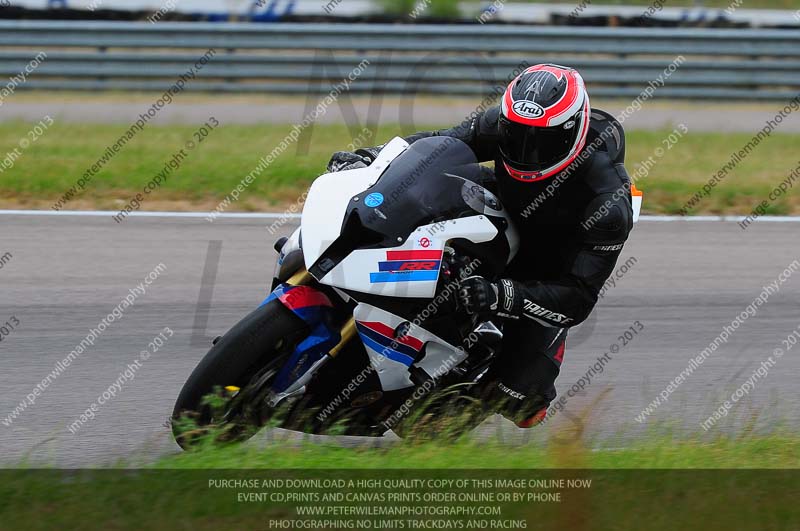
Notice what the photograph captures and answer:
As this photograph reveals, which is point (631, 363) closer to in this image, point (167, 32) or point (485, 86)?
point (485, 86)

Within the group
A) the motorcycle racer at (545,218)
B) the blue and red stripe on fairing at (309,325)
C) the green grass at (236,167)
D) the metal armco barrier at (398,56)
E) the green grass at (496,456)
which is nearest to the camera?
the green grass at (496,456)

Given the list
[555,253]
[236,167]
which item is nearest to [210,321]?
[555,253]

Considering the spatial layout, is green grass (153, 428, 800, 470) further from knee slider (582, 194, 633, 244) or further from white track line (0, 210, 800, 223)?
white track line (0, 210, 800, 223)

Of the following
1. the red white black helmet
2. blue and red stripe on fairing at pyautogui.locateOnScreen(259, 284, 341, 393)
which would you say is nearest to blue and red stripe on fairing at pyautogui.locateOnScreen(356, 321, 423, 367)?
blue and red stripe on fairing at pyautogui.locateOnScreen(259, 284, 341, 393)

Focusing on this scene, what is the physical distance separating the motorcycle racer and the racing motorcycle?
0.13 m

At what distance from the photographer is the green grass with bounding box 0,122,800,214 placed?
9.30 m

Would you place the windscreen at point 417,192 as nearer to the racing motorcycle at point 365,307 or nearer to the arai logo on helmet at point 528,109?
the racing motorcycle at point 365,307

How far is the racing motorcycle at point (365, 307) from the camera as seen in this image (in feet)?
13.1

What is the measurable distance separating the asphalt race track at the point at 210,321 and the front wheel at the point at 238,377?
0.23m

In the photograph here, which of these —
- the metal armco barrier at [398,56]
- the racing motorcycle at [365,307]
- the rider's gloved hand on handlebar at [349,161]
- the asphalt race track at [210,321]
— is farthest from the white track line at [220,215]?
the metal armco barrier at [398,56]

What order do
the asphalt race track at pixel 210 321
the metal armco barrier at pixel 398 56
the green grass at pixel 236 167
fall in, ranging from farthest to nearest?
the metal armco barrier at pixel 398 56 → the green grass at pixel 236 167 → the asphalt race track at pixel 210 321

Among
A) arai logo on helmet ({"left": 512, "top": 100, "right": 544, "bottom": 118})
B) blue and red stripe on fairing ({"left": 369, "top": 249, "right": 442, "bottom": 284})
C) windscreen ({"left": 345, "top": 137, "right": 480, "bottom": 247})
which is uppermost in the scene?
arai logo on helmet ({"left": 512, "top": 100, "right": 544, "bottom": 118})
